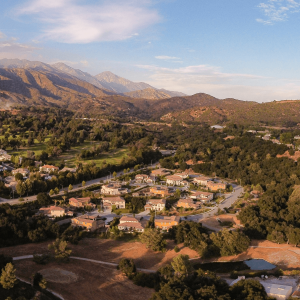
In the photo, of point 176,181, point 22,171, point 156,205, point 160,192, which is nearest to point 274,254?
point 156,205

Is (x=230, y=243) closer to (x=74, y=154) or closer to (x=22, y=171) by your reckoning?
(x=22, y=171)

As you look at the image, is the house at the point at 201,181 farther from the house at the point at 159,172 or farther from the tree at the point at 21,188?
the tree at the point at 21,188

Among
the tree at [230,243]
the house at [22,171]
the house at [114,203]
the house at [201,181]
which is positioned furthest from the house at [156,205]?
the house at [22,171]

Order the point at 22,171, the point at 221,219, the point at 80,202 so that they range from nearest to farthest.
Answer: the point at 221,219
the point at 80,202
the point at 22,171

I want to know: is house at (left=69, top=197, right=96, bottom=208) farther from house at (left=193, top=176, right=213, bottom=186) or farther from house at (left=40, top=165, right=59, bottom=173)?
house at (left=193, top=176, right=213, bottom=186)

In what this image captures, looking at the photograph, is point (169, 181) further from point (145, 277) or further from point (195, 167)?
point (145, 277)

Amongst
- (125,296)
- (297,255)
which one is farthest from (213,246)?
(125,296)
